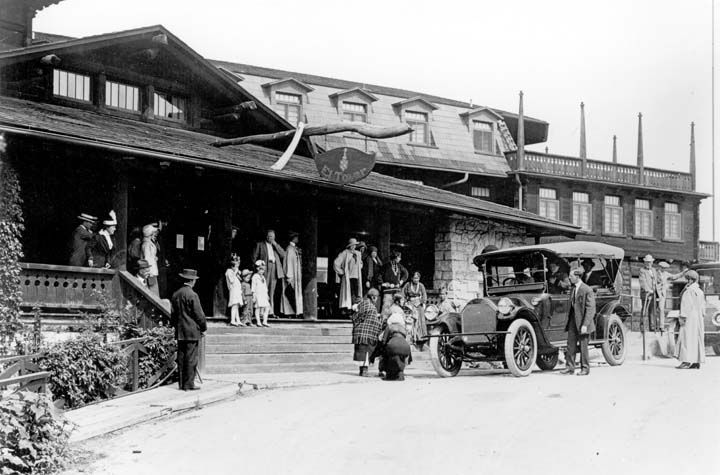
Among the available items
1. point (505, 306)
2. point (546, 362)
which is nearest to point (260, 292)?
point (505, 306)

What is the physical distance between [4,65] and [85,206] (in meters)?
3.07

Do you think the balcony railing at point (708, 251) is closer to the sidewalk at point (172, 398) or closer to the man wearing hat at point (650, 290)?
the man wearing hat at point (650, 290)

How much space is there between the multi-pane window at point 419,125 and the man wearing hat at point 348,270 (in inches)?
658

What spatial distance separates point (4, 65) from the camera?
16141 millimetres

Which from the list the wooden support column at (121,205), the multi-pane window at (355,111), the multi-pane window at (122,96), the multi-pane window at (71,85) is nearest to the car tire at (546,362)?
the wooden support column at (121,205)

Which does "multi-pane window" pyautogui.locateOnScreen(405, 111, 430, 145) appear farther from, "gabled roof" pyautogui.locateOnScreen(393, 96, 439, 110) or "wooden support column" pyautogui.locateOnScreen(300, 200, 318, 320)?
"wooden support column" pyautogui.locateOnScreen(300, 200, 318, 320)

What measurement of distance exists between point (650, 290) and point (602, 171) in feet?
48.3

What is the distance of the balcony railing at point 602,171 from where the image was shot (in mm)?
35625

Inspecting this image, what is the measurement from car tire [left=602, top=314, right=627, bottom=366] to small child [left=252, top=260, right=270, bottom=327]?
616cm

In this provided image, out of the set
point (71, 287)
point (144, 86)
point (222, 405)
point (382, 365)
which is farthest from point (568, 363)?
point (144, 86)

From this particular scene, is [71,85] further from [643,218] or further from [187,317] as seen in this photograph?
[643,218]

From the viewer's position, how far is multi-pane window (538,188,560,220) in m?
35.3

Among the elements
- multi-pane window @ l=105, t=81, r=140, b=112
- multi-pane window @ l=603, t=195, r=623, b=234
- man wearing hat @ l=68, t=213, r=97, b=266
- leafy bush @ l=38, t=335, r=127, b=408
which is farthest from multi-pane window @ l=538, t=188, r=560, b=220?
leafy bush @ l=38, t=335, r=127, b=408

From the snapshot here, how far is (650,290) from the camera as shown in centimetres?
2311
